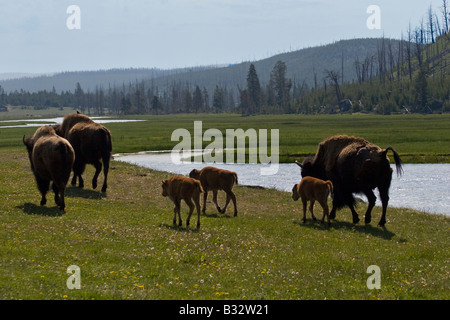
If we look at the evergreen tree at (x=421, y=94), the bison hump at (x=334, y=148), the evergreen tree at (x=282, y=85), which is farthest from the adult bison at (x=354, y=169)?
the evergreen tree at (x=282, y=85)

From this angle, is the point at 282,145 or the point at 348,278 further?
the point at 282,145

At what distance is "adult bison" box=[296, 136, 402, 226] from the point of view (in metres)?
16.8

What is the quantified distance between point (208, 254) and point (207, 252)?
0.62ft

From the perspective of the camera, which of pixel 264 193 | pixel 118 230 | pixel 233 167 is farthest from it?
pixel 233 167

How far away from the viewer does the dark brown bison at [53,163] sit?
1678cm

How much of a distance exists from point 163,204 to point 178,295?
10.9 meters

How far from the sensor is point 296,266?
446 inches

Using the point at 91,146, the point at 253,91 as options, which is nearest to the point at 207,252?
the point at 91,146

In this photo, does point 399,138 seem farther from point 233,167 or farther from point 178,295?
point 178,295

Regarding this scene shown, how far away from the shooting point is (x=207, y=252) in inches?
479

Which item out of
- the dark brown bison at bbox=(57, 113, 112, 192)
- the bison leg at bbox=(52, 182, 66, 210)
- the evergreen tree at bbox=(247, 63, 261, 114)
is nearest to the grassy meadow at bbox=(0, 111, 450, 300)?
the bison leg at bbox=(52, 182, 66, 210)

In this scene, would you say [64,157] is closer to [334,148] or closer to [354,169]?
[334,148]
